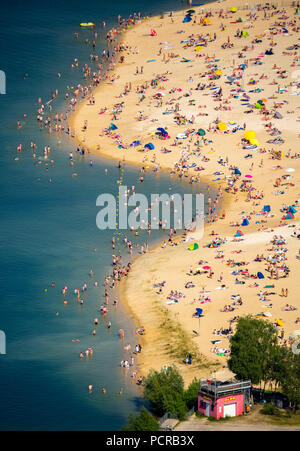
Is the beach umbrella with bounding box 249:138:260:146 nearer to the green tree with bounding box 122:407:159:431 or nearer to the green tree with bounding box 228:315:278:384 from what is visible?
the green tree with bounding box 228:315:278:384

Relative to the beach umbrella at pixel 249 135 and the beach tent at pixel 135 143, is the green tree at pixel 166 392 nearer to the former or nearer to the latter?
the beach umbrella at pixel 249 135

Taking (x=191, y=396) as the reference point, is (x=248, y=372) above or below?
above

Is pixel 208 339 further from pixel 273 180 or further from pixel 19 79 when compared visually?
pixel 19 79

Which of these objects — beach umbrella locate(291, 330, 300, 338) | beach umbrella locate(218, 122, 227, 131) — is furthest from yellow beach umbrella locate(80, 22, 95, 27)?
beach umbrella locate(291, 330, 300, 338)

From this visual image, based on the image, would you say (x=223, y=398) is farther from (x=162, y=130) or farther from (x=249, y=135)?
(x=162, y=130)

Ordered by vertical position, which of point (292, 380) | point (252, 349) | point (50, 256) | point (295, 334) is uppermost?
point (50, 256)

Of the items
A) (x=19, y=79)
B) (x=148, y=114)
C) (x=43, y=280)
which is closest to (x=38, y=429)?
(x=43, y=280)

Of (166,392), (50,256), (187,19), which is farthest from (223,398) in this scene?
(187,19)
